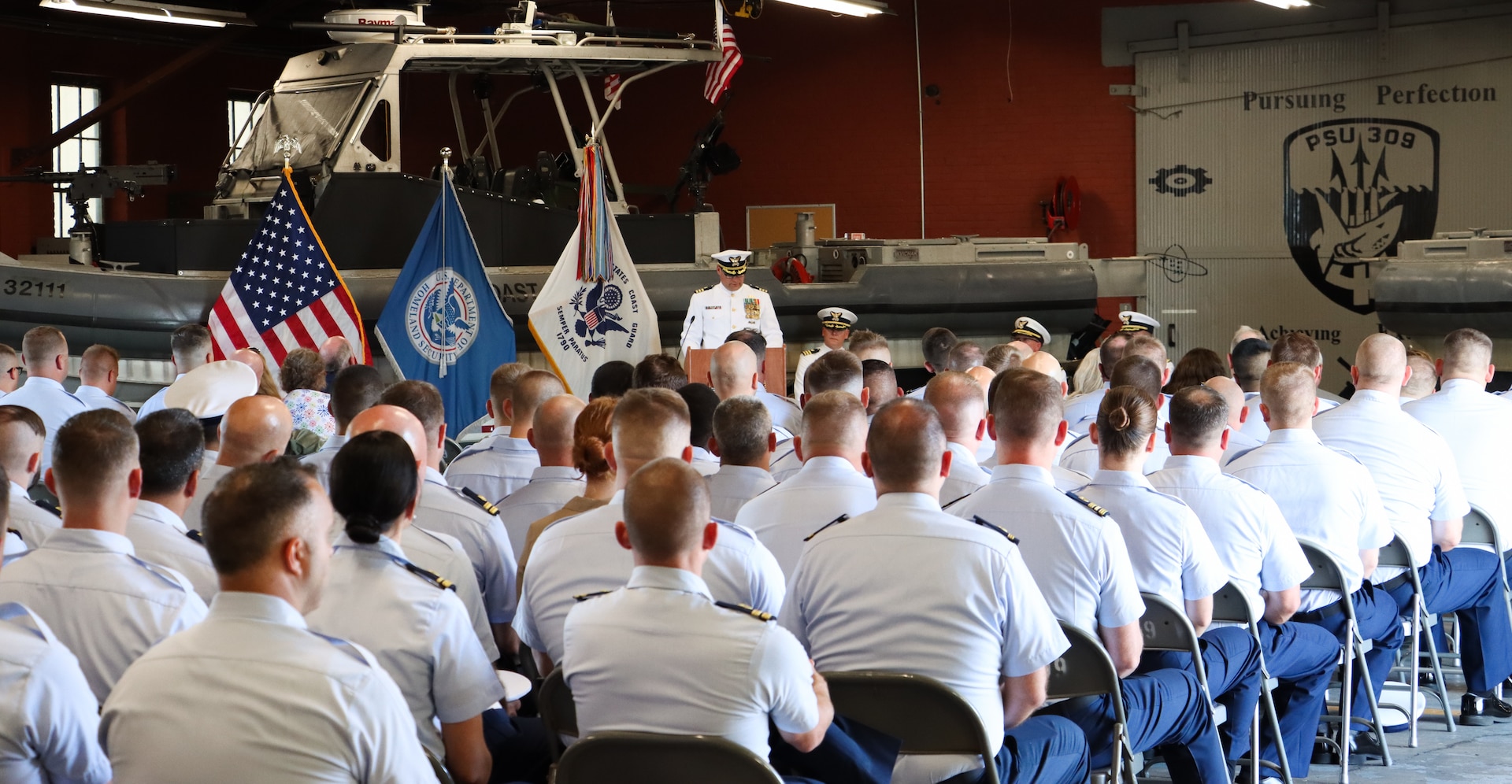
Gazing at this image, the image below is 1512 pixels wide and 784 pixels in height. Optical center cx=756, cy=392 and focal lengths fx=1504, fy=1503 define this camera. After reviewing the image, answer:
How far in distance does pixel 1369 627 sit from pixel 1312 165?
928 cm

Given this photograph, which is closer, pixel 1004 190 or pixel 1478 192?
pixel 1478 192

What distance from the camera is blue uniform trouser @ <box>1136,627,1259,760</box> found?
3.55 m

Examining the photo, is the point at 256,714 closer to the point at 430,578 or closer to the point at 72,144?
the point at 430,578

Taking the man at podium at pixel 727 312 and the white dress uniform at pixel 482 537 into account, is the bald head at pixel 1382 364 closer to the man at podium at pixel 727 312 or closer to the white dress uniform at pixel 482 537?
the white dress uniform at pixel 482 537

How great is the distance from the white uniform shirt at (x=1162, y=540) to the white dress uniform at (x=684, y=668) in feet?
4.20

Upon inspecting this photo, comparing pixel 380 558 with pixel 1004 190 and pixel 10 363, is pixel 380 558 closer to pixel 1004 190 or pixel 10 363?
pixel 10 363

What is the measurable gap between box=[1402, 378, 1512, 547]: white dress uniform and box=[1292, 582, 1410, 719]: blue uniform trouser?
→ 815 mm

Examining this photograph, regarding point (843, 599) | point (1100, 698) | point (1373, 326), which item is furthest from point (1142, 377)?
point (1373, 326)

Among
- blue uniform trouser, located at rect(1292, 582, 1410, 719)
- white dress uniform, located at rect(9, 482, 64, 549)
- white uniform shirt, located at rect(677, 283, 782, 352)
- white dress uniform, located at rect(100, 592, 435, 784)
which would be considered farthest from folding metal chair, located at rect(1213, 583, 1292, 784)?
white uniform shirt, located at rect(677, 283, 782, 352)

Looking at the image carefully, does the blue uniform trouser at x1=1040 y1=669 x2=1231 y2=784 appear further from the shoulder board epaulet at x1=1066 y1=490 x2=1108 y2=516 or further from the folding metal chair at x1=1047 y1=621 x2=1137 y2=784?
the shoulder board epaulet at x1=1066 y1=490 x2=1108 y2=516

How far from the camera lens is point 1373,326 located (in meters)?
12.4

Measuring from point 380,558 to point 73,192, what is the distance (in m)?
8.25

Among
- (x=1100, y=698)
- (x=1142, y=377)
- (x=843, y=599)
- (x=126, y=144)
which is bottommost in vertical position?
(x=1100, y=698)

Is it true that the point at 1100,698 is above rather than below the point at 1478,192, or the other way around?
below
